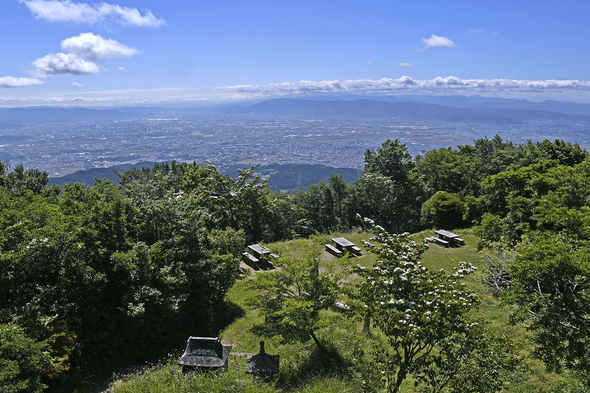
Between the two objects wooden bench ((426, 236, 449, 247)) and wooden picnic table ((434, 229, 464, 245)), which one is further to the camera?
wooden picnic table ((434, 229, 464, 245))

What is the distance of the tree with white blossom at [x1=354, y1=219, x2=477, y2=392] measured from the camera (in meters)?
5.63

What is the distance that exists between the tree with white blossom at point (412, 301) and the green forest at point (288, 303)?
0.12 feet

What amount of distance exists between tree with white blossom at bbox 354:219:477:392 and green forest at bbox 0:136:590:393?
0.12ft

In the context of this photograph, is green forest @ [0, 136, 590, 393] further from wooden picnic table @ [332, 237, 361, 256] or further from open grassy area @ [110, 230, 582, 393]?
wooden picnic table @ [332, 237, 361, 256]

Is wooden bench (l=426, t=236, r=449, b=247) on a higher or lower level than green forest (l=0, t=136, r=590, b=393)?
lower

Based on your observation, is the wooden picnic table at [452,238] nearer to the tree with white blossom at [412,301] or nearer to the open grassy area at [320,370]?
the open grassy area at [320,370]

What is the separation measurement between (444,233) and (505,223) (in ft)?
18.7

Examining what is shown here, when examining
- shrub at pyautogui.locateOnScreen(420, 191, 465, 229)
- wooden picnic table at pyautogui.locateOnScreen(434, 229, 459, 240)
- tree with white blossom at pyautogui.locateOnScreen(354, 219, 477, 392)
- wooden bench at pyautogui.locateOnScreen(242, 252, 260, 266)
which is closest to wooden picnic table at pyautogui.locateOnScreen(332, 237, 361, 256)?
wooden bench at pyautogui.locateOnScreen(242, 252, 260, 266)

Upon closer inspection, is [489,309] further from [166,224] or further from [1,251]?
[1,251]

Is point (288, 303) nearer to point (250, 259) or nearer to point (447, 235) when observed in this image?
point (250, 259)

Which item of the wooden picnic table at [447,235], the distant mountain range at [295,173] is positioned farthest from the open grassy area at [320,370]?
the distant mountain range at [295,173]

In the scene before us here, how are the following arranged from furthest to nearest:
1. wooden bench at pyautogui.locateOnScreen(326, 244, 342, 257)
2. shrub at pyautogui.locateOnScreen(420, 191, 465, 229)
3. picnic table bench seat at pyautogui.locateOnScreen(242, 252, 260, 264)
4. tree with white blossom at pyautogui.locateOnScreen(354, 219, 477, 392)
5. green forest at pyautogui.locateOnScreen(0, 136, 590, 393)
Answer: shrub at pyautogui.locateOnScreen(420, 191, 465, 229) → wooden bench at pyautogui.locateOnScreen(326, 244, 342, 257) → picnic table bench seat at pyautogui.locateOnScreen(242, 252, 260, 264) → green forest at pyautogui.locateOnScreen(0, 136, 590, 393) → tree with white blossom at pyautogui.locateOnScreen(354, 219, 477, 392)

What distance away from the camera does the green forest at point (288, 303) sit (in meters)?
6.14

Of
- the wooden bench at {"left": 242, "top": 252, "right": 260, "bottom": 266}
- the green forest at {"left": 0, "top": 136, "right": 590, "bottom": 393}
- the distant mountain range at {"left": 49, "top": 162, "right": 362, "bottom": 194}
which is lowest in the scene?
the distant mountain range at {"left": 49, "top": 162, "right": 362, "bottom": 194}
